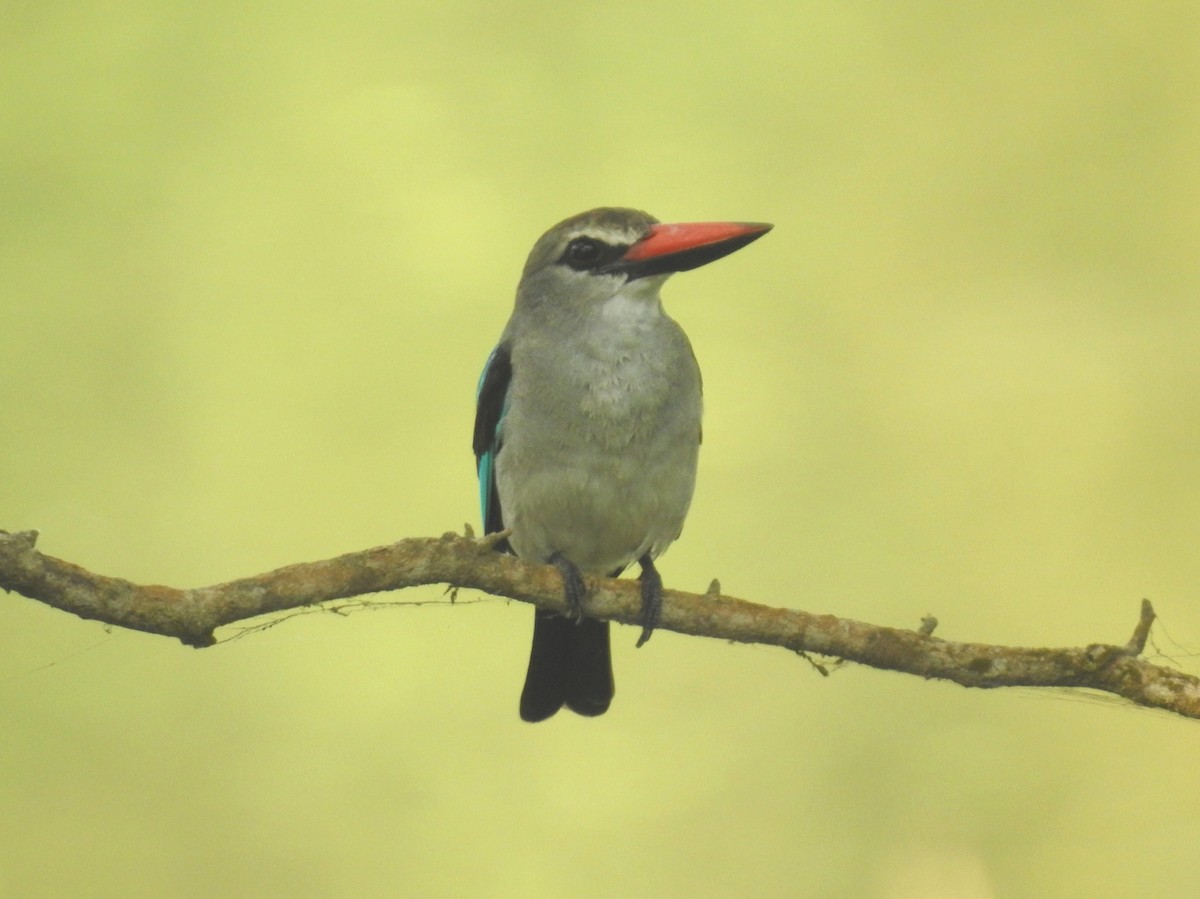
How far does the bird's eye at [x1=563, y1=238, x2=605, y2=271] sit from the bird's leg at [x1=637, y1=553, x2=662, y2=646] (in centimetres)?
79

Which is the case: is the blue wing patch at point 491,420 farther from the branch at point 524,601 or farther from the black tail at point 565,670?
the branch at point 524,601

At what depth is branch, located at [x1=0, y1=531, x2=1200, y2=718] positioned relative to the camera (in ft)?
7.30

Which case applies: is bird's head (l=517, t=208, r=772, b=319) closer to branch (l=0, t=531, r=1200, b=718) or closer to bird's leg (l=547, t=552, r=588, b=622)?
bird's leg (l=547, t=552, r=588, b=622)

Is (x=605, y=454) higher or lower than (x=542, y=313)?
lower

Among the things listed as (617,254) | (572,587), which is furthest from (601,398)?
(572,587)

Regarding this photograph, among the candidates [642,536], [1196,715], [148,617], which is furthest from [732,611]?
[148,617]

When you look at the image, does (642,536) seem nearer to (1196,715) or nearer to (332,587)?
(332,587)

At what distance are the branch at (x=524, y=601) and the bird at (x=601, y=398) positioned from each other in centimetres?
32

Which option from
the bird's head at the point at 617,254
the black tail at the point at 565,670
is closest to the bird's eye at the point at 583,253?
the bird's head at the point at 617,254

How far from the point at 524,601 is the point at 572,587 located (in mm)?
268

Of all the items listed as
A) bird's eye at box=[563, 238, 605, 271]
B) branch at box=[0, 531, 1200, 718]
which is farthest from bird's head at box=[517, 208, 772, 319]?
branch at box=[0, 531, 1200, 718]

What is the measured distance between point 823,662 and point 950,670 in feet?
1.02

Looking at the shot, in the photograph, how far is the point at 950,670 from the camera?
2.62 metres

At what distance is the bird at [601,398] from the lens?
125 inches
